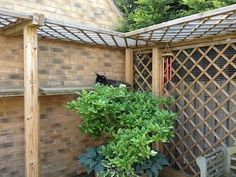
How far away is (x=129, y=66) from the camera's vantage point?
484cm

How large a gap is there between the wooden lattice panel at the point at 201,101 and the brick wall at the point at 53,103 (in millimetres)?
1242

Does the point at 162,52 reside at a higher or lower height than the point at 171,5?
lower

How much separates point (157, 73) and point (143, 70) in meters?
0.38

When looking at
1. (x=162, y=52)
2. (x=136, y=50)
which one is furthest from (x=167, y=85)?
(x=136, y=50)

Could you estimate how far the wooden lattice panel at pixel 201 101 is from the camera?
3.62 m

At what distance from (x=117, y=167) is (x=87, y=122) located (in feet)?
2.23

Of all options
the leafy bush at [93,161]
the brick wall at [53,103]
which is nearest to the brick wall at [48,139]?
the brick wall at [53,103]

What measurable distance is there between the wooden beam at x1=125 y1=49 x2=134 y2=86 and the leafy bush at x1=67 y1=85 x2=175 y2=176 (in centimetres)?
114

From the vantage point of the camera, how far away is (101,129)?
3469mm

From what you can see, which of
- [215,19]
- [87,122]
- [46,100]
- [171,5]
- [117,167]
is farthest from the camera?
[171,5]

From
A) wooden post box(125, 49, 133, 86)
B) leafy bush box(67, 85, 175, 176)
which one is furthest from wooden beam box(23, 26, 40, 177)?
wooden post box(125, 49, 133, 86)

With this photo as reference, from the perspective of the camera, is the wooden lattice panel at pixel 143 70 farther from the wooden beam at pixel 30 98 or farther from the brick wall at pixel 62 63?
the wooden beam at pixel 30 98

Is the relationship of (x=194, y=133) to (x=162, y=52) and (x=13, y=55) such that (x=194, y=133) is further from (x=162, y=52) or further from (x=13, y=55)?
(x=13, y=55)

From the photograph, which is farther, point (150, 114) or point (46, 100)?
point (46, 100)
